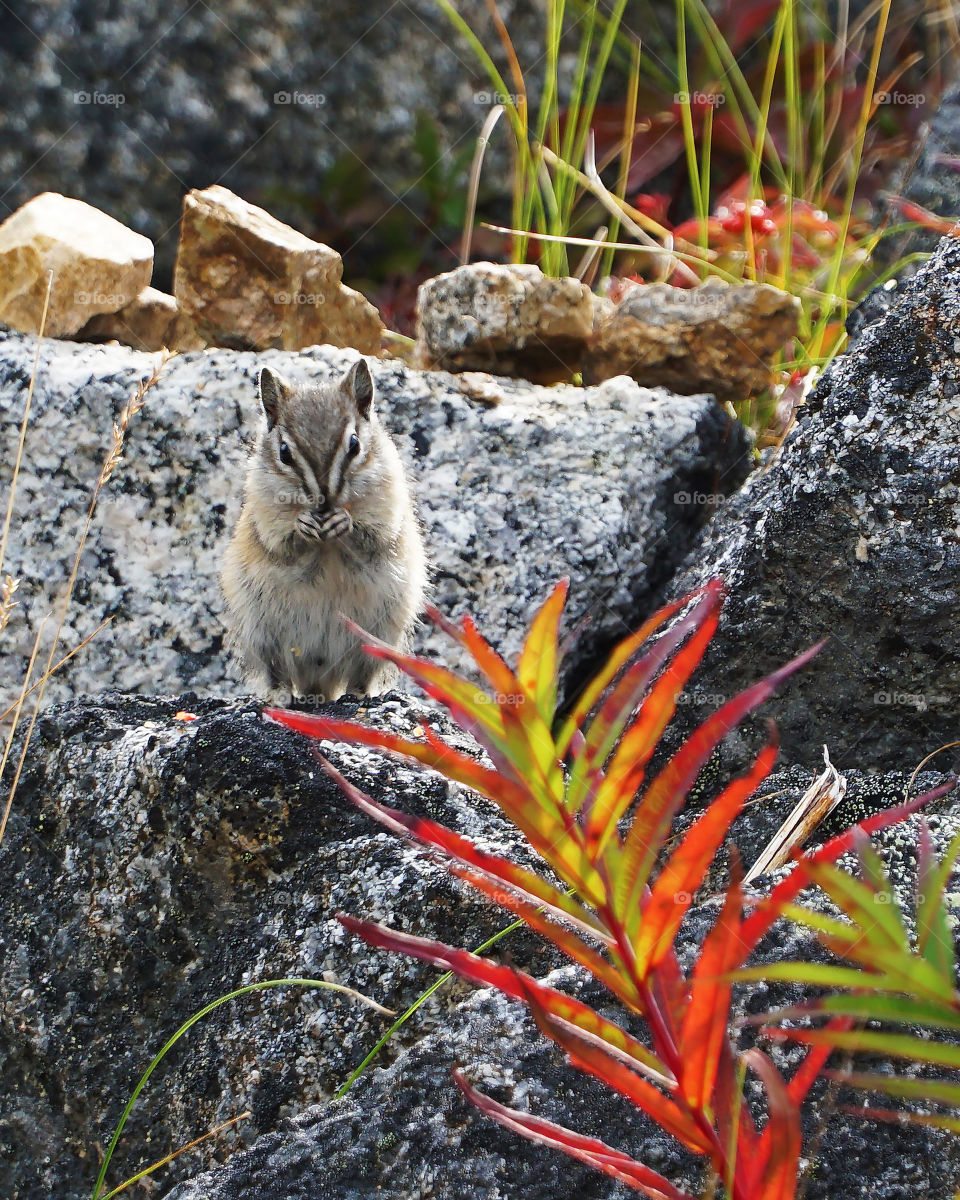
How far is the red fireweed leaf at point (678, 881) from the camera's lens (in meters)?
0.97

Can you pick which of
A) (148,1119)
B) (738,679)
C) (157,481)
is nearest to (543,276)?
(157,481)

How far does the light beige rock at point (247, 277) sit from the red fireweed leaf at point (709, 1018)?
153 inches

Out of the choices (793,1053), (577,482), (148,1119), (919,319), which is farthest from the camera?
(577,482)

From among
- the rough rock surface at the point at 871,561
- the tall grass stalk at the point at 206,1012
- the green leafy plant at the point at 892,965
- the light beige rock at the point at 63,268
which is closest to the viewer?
the green leafy plant at the point at 892,965

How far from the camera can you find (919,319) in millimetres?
2916

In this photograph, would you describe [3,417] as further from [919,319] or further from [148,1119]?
[919,319]

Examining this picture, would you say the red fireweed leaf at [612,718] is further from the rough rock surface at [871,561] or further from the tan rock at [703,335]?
the tan rock at [703,335]

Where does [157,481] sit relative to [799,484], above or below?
below

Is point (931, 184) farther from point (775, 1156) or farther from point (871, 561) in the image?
point (775, 1156)

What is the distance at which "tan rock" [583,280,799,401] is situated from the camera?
421 centimetres

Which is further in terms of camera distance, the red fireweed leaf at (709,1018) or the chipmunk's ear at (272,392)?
the chipmunk's ear at (272,392)

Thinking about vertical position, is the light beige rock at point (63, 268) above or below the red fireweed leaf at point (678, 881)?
above

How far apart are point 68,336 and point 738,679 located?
2.83m

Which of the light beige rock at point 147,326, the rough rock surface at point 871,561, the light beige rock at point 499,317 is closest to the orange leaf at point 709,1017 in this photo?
the rough rock surface at point 871,561
